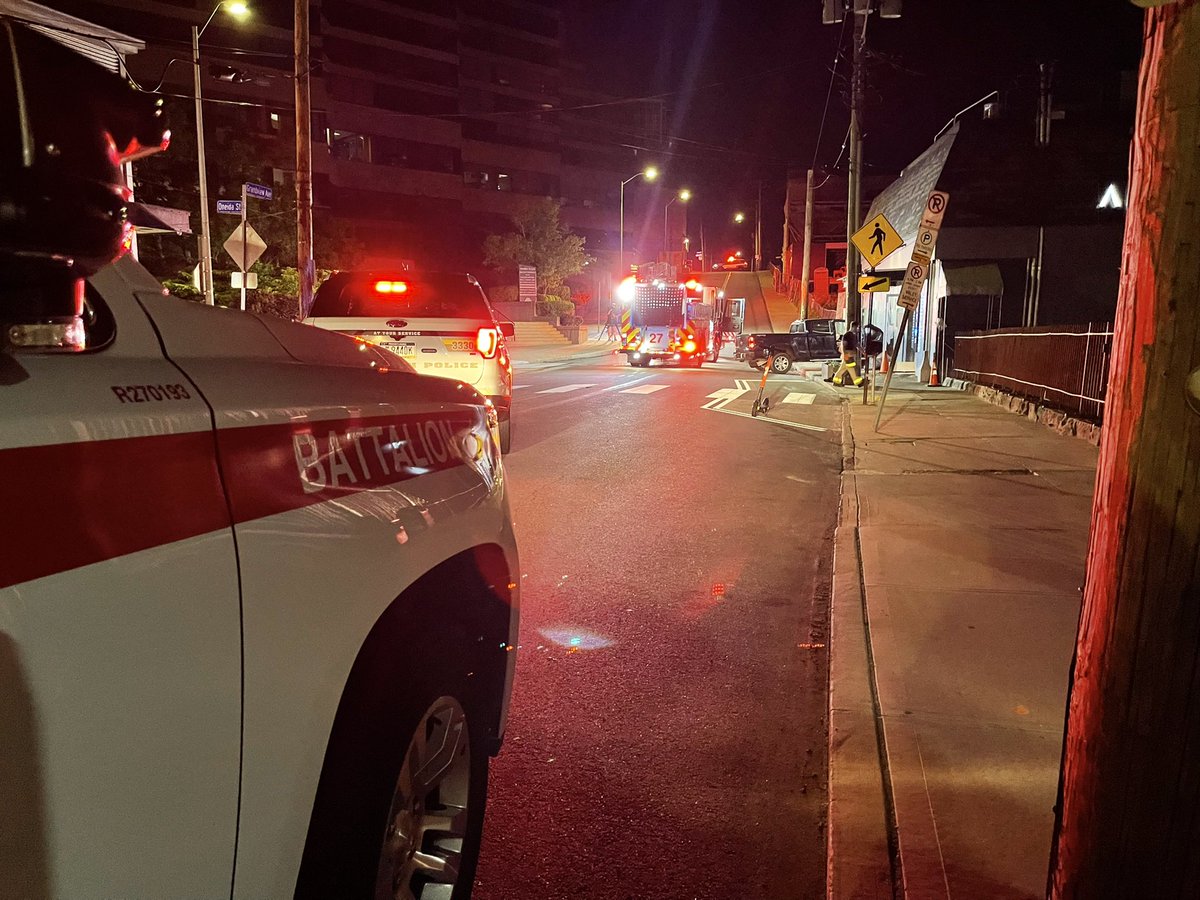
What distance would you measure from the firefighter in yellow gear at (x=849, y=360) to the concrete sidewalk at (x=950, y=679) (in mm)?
11258

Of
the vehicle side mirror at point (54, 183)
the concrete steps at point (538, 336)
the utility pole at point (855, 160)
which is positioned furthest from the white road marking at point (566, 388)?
the concrete steps at point (538, 336)

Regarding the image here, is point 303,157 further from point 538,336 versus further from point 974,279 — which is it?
point 538,336

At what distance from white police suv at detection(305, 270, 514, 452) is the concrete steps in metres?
31.3

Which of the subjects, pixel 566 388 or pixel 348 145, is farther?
pixel 348 145

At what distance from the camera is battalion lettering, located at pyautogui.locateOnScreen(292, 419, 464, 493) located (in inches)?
73.9

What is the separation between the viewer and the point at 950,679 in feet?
14.3

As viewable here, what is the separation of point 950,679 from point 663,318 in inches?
991

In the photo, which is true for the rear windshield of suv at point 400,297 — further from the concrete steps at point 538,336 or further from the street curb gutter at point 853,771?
the concrete steps at point 538,336

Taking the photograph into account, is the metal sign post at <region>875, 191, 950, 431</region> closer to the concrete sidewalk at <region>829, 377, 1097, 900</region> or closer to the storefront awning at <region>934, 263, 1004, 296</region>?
the concrete sidewalk at <region>829, 377, 1097, 900</region>

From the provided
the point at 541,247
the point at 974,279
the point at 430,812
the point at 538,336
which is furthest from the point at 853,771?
the point at 541,247

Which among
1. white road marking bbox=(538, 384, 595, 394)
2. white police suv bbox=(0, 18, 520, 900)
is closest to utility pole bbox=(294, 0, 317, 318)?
white road marking bbox=(538, 384, 595, 394)

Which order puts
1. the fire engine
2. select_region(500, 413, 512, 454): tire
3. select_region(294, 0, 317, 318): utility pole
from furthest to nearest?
the fire engine < select_region(294, 0, 317, 318): utility pole < select_region(500, 413, 512, 454): tire

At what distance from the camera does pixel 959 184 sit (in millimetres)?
22297

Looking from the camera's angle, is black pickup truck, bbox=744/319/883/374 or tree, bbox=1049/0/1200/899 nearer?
tree, bbox=1049/0/1200/899
